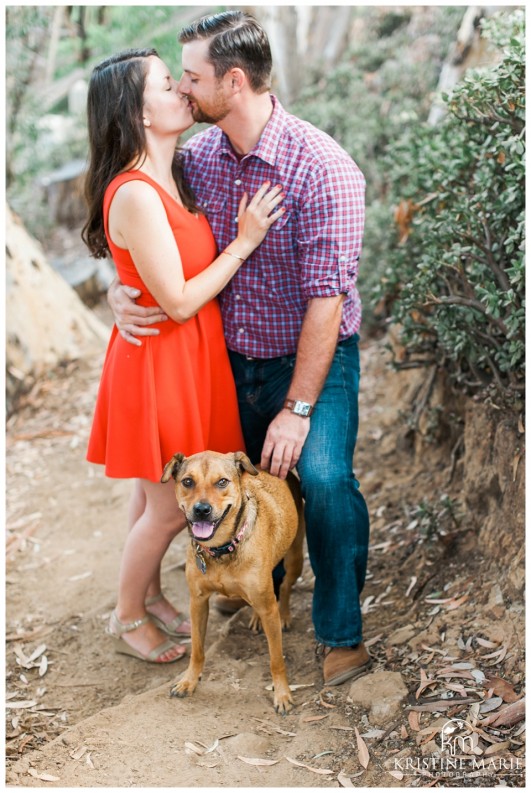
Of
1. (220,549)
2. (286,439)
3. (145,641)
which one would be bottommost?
(145,641)

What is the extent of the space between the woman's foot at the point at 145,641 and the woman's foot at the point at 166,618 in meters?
0.11

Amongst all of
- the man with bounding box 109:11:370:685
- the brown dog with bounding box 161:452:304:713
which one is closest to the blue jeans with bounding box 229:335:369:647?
the man with bounding box 109:11:370:685

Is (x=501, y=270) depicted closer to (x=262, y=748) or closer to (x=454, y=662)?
(x=454, y=662)

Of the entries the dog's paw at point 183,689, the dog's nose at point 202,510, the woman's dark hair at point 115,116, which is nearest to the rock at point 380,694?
the dog's paw at point 183,689

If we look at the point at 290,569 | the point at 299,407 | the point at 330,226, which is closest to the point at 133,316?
the point at 299,407

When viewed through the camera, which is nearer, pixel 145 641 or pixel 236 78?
pixel 236 78

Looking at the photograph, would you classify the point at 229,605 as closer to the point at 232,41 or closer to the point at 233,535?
the point at 233,535

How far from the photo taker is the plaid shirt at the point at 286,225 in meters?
3.90

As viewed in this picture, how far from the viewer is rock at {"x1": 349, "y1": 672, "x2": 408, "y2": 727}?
357 centimetres

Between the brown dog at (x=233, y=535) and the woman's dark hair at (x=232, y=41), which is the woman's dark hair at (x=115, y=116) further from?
the brown dog at (x=233, y=535)

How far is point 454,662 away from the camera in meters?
3.76

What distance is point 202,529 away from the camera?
3430 mm

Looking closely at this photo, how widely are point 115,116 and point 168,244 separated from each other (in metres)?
0.66

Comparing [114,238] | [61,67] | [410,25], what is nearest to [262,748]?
[114,238]
